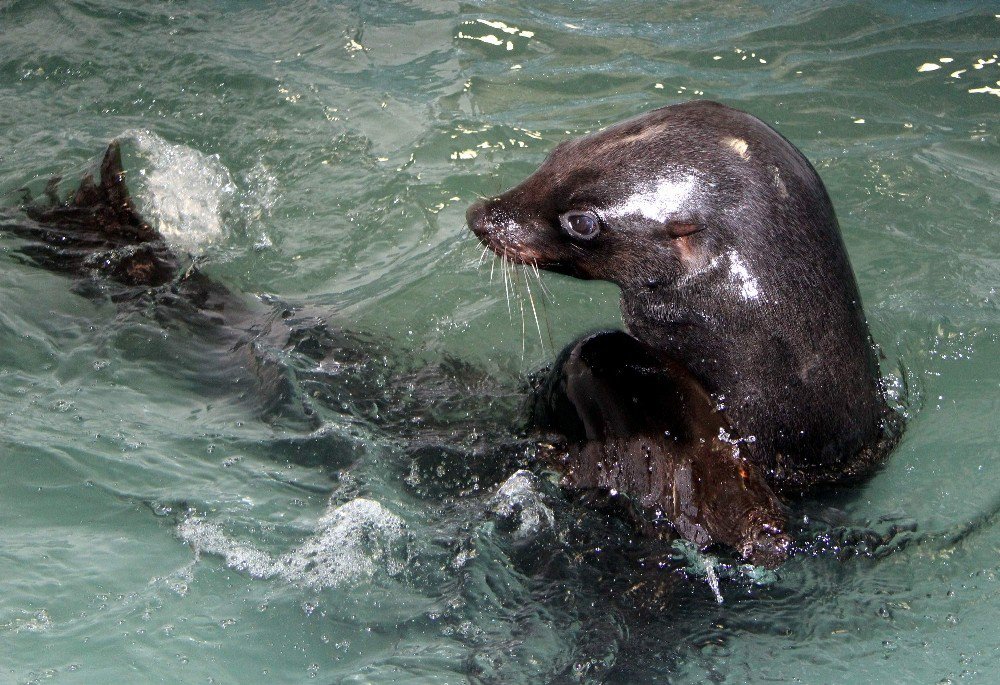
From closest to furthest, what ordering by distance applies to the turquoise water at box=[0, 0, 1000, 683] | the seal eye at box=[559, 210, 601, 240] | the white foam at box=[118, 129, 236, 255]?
the turquoise water at box=[0, 0, 1000, 683]
the seal eye at box=[559, 210, 601, 240]
the white foam at box=[118, 129, 236, 255]

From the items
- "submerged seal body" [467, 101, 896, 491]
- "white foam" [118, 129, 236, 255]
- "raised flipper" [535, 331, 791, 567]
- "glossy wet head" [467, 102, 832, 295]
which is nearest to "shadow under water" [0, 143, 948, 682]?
"raised flipper" [535, 331, 791, 567]

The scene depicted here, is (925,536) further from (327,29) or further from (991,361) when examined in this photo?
(327,29)

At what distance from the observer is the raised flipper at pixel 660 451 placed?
3605mm

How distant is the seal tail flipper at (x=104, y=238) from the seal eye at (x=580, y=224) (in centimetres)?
213

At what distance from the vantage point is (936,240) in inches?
225

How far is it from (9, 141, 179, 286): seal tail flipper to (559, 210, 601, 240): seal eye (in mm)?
2128

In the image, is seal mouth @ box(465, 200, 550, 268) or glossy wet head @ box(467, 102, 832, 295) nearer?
glossy wet head @ box(467, 102, 832, 295)

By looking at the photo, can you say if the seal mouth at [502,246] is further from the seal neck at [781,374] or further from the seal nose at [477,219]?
the seal neck at [781,374]

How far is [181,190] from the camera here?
6.05 meters

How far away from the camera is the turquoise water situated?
3557 mm

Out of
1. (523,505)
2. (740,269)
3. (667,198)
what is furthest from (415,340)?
(740,269)

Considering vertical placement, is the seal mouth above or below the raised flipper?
above

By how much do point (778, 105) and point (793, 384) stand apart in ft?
11.8

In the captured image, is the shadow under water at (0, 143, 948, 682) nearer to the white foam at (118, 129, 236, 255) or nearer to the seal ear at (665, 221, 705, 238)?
the seal ear at (665, 221, 705, 238)
